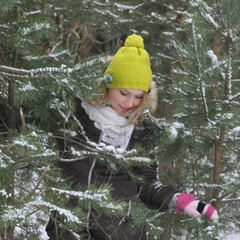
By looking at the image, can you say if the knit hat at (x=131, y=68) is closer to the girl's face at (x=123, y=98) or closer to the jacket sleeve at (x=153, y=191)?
the girl's face at (x=123, y=98)

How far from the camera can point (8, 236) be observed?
6.88 feet

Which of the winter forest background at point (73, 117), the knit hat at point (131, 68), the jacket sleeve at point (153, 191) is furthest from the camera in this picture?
the jacket sleeve at point (153, 191)

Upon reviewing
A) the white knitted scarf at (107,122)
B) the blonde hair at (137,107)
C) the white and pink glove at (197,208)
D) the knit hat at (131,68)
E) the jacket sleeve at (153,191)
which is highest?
the knit hat at (131,68)

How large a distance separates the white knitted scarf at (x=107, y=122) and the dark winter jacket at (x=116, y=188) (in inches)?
1.0

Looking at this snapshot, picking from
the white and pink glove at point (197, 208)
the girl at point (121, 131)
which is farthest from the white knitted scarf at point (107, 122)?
the white and pink glove at point (197, 208)

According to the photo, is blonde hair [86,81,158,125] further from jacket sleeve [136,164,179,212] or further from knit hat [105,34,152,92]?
jacket sleeve [136,164,179,212]

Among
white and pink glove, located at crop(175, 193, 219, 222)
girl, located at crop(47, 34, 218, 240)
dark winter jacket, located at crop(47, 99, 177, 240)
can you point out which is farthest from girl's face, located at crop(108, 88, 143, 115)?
white and pink glove, located at crop(175, 193, 219, 222)

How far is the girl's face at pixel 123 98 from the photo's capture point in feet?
8.61

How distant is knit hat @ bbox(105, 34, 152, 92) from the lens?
2.55 m

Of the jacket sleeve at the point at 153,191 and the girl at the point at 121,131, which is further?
the jacket sleeve at the point at 153,191

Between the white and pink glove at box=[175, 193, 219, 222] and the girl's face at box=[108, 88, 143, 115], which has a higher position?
the girl's face at box=[108, 88, 143, 115]

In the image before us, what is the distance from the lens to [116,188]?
2.74 m

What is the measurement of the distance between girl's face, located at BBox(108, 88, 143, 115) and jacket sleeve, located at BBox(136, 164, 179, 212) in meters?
0.37

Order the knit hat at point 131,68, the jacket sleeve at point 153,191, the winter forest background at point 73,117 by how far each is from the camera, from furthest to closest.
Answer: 1. the jacket sleeve at point 153,191
2. the knit hat at point 131,68
3. the winter forest background at point 73,117
